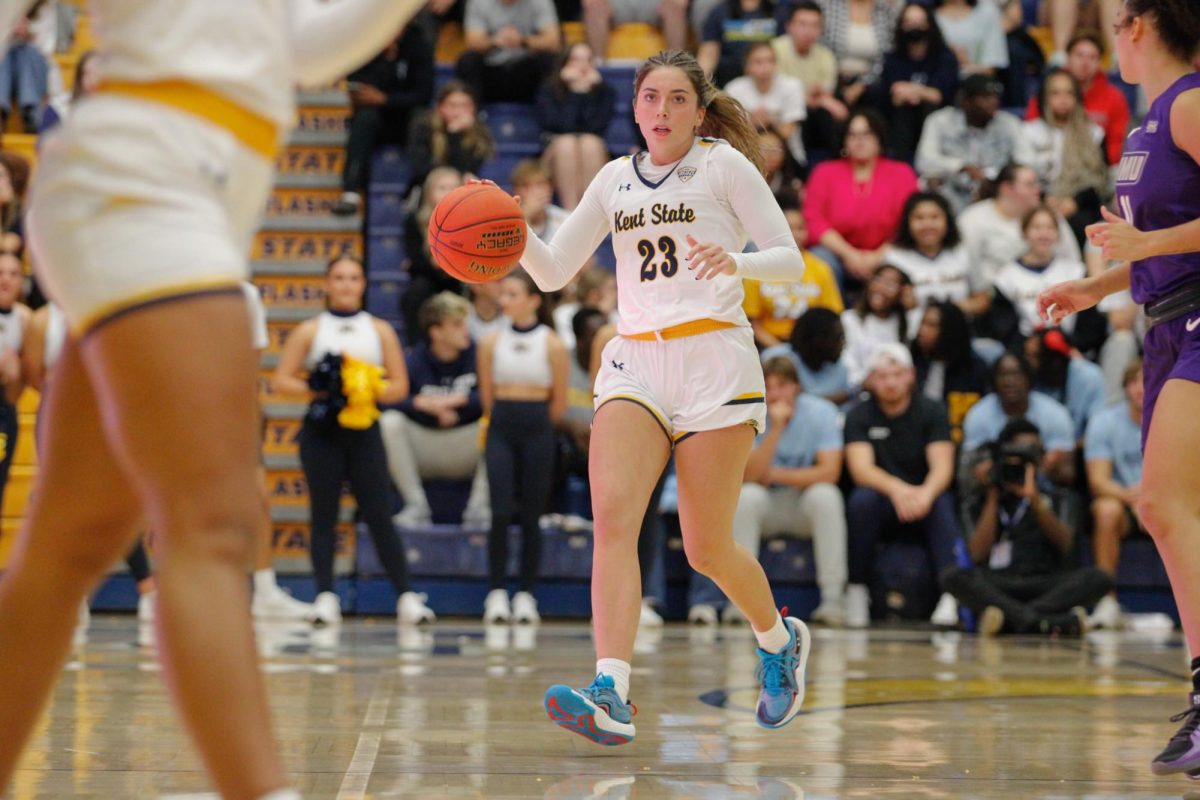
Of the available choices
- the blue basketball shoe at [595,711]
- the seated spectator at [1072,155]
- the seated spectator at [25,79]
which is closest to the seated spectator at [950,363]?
the seated spectator at [1072,155]

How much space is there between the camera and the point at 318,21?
102 inches

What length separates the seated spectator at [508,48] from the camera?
13156 millimetres

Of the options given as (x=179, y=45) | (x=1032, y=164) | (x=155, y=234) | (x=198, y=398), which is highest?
(x=1032, y=164)

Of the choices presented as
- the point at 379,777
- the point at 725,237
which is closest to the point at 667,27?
the point at 725,237

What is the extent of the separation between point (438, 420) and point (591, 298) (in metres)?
1.34

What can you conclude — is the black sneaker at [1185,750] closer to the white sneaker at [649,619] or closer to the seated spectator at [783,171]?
the white sneaker at [649,619]

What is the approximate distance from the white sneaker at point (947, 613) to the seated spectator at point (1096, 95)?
491 centimetres

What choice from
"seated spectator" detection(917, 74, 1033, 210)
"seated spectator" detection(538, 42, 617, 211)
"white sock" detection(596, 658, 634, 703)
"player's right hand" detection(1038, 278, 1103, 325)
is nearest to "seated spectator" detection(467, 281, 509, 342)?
"seated spectator" detection(538, 42, 617, 211)

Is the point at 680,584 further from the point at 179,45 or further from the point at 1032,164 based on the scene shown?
the point at 179,45

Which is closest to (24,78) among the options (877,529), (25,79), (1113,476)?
(25,79)

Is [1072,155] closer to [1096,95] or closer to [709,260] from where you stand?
[1096,95]

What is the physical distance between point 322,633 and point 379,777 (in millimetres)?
4732

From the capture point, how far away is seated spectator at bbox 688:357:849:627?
9867 millimetres

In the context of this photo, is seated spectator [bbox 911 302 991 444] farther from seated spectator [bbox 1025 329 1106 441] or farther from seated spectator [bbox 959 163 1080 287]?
seated spectator [bbox 959 163 1080 287]
